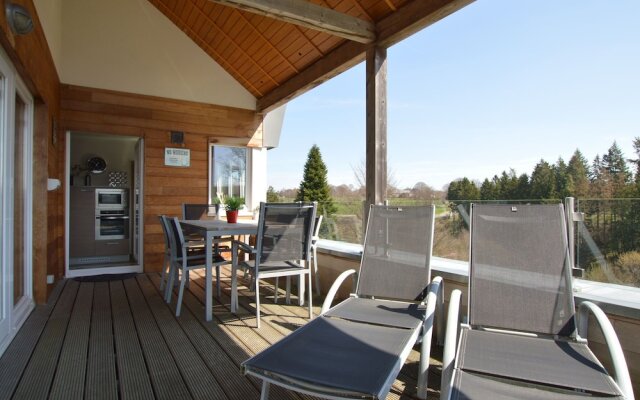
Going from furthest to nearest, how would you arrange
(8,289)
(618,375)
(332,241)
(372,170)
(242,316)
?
(332,241) < (372,170) < (242,316) < (8,289) < (618,375)

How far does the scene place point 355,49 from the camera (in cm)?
430

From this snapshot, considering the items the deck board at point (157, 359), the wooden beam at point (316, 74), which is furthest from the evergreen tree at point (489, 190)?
the deck board at point (157, 359)

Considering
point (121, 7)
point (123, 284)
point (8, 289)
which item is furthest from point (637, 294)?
point (121, 7)

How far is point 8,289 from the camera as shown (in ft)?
9.30

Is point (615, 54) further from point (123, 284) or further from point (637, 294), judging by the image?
point (123, 284)

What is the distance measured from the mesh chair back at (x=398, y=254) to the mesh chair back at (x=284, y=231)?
29.7 inches

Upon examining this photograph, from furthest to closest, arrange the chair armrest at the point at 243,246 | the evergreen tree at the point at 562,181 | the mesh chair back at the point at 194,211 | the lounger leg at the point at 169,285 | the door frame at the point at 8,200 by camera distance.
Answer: the mesh chair back at the point at 194,211, the lounger leg at the point at 169,285, the chair armrest at the point at 243,246, the door frame at the point at 8,200, the evergreen tree at the point at 562,181

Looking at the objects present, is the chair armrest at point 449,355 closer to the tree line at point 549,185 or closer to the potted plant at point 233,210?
the tree line at point 549,185

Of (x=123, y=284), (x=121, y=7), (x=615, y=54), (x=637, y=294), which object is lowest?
Result: (x=123, y=284)

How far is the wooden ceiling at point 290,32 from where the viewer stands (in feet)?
11.6

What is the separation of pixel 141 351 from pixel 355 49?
3634 mm

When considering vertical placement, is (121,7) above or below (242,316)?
above

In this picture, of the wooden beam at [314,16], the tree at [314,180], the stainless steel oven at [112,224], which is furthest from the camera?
the tree at [314,180]

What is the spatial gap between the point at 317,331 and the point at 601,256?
1.72m
